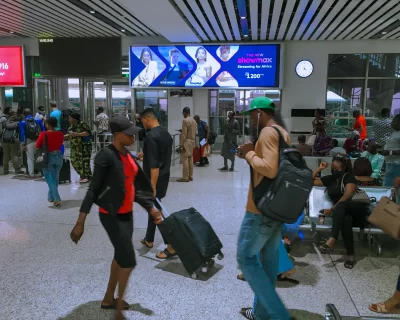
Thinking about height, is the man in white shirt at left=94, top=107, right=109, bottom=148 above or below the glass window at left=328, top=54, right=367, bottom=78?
below

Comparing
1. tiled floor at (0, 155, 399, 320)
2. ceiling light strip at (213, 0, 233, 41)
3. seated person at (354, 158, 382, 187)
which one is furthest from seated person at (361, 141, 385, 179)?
ceiling light strip at (213, 0, 233, 41)

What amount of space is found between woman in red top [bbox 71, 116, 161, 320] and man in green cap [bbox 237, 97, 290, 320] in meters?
0.86

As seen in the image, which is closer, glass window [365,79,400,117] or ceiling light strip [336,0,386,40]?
ceiling light strip [336,0,386,40]

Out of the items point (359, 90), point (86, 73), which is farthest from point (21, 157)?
point (359, 90)

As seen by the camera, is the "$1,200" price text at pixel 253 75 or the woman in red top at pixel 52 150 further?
the "$1,200" price text at pixel 253 75

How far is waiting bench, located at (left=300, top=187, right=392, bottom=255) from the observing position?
402cm

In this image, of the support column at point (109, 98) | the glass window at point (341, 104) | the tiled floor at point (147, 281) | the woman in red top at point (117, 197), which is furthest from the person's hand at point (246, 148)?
the support column at point (109, 98)

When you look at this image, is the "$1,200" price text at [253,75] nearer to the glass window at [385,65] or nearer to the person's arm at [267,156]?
the glass window at [385,65]

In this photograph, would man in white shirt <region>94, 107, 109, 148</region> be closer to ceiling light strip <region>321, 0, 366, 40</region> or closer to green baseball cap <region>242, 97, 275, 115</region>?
ceiling light strip <region>321, 0, 366, 40</region>

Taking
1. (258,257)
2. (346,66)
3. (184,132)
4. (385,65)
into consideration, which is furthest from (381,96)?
(258,257)

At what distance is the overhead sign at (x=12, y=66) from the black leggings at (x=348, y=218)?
12.9m

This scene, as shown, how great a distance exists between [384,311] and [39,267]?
10.7 ft

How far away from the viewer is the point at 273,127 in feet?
7.75

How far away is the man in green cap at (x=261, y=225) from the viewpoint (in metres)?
2.28
